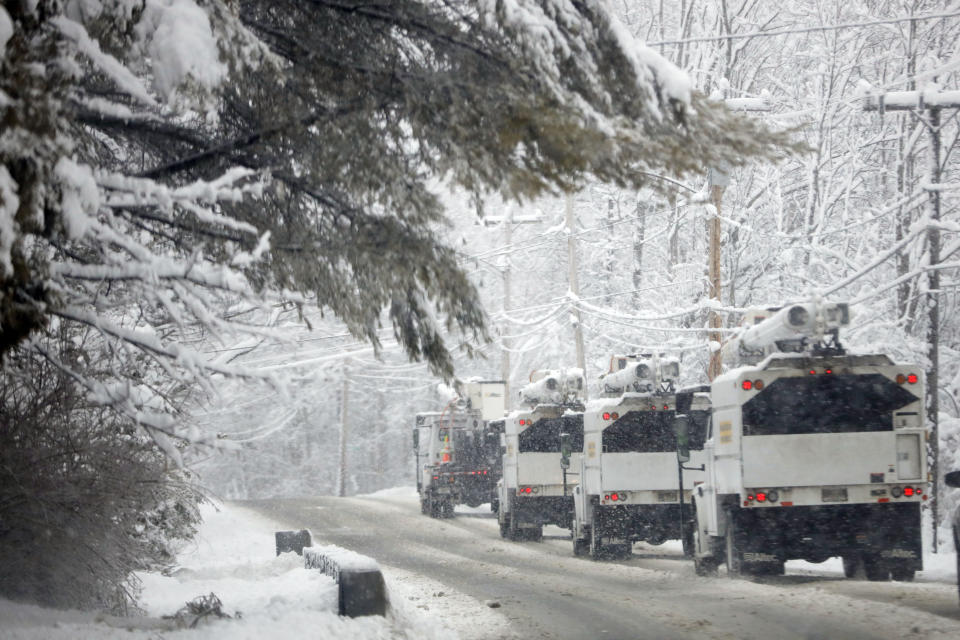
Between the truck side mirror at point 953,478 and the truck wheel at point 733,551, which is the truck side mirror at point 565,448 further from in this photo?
the truck side mirror at point 953,478

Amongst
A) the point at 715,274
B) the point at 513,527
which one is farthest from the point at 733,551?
the point at 715,274

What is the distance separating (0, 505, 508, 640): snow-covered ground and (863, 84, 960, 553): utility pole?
9853 mm

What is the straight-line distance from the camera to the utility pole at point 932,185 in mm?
18656

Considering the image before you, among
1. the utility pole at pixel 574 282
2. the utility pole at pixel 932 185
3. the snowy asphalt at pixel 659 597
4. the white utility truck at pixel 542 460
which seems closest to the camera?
the snowy asphalt at pixel 659 597

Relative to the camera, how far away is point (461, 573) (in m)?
16.5

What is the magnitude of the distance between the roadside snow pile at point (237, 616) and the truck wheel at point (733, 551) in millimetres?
4284

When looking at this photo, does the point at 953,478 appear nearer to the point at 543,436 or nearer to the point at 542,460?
the point at 543,436

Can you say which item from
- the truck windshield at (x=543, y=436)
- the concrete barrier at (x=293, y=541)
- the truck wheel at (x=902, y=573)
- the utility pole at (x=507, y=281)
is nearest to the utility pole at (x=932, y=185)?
the truck wheel at (x=902, y=573)

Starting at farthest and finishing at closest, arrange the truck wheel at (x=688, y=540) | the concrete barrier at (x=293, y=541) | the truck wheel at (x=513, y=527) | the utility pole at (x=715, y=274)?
the truck wheel at (x=513, y=527) < the utility pole at (x=715, y=274) < the truck wheel at (x=688, y=540) < the concrete barrier at (x=293, y=541)

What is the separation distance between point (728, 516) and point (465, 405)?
19.3 meters

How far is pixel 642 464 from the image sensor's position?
17.2 m

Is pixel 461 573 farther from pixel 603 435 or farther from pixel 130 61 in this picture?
pixel 130 61

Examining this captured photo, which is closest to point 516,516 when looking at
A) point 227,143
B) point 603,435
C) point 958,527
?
point 603,435

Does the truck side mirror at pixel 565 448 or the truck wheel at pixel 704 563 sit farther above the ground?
the truck side mirror at pixel 565 448
